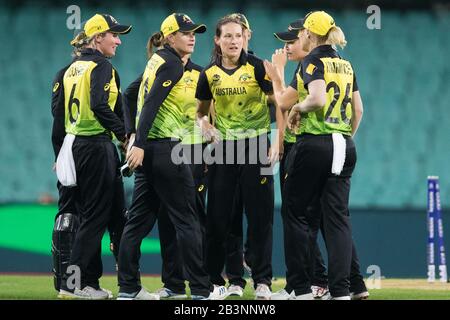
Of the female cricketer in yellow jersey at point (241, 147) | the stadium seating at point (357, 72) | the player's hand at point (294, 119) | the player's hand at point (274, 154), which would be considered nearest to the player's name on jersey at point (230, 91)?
the female cricketer in yellow jersey at point (241, 147)

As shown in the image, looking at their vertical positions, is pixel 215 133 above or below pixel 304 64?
below

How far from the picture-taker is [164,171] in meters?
7.25

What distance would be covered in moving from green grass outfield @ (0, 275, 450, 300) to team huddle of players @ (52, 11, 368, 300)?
44cm

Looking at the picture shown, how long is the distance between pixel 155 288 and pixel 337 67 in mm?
3638

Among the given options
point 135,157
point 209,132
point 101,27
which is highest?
point 101,27

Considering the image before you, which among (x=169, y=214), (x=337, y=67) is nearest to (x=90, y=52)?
(x=169, y=214)

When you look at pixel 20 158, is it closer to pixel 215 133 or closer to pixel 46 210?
pixel 46 210

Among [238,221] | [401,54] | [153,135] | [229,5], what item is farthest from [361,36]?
[153,135]

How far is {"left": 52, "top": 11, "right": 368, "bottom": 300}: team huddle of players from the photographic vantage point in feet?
23.6

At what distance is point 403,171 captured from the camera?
14039 millimetres

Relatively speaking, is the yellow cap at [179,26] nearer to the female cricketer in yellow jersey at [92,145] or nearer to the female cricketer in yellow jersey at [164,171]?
the female cricketer in yellow jersey at [164,171]

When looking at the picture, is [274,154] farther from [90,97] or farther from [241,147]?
[90,97]

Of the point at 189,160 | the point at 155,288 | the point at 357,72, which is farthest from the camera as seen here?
the point at 357,72

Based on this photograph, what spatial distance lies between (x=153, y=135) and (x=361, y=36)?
7768 mm
